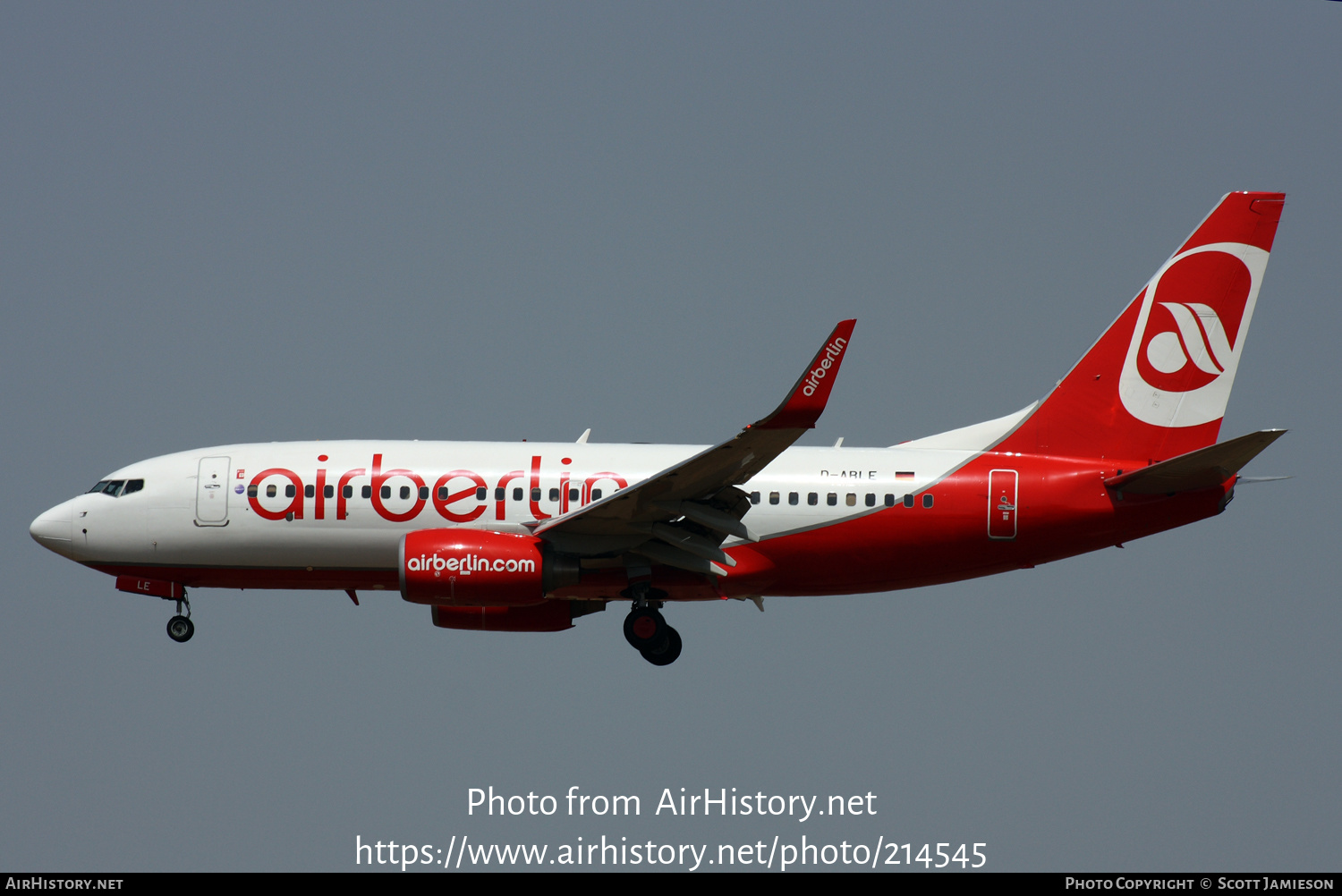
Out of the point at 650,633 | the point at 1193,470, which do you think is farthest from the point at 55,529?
the point at 1193,470

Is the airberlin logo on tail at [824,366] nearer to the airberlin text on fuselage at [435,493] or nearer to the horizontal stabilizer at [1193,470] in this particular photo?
the airberlin text on fuselage at [435,493]

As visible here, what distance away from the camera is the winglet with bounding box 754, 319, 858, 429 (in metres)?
24.4

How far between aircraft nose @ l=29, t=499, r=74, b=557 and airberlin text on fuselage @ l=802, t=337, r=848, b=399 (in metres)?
15.2

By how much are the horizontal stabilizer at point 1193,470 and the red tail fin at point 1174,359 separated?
1.39 meters

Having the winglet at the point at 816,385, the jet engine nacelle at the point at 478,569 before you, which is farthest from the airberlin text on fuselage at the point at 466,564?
the winglet at the point at 816,385

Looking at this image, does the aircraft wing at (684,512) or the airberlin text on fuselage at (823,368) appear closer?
the airberlin text on fuselage at (823,368)

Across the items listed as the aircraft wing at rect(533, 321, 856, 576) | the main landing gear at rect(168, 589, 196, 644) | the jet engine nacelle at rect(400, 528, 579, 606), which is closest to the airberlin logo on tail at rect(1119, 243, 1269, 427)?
the aircraft wing at rect(533, 321, 856, 576)

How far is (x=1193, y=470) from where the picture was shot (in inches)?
1091

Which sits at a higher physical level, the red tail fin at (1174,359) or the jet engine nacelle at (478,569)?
the red tail fin at (1174,359)

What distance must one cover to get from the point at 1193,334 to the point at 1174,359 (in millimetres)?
662

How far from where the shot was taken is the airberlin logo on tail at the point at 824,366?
24438 millimetres

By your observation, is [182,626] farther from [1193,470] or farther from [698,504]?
[1193,470]

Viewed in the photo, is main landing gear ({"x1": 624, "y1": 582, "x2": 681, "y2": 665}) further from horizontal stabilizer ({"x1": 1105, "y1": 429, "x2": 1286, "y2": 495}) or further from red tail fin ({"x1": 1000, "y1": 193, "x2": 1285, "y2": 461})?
horizontal stabilizer ({"x1": 1105, "y1": 429, "x2": 1286, "y2": 495})

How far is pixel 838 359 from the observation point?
24.6 metres
